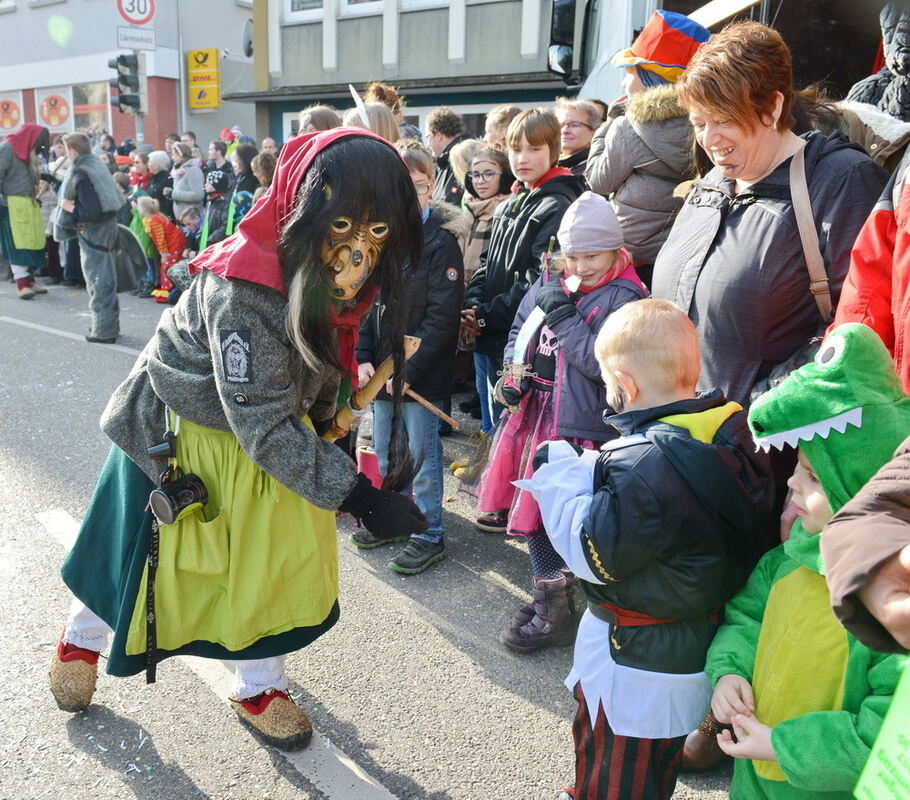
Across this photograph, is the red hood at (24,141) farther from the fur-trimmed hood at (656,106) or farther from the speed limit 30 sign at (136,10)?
the fur-trimmed hood at (656,106)

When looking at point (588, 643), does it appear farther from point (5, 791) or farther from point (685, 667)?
point (5, 791)

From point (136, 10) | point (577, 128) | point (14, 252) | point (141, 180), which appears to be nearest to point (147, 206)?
point (14, 252)

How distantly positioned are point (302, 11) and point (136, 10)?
3.90 meters

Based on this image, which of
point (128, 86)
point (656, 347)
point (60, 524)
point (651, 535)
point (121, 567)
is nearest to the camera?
point (651, 535)

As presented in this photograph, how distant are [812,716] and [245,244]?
Result: 154 cm

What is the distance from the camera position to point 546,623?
2.96 m

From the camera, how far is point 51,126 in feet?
74.3

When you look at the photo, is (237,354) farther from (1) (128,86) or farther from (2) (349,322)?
(1) (128,86)

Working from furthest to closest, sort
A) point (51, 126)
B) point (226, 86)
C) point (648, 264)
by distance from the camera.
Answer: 1. point (51, 126)
2. point (226, 86)
3. point (648, 264)

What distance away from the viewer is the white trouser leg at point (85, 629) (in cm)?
246

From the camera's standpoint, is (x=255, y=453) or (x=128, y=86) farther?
(x=128, y=86)

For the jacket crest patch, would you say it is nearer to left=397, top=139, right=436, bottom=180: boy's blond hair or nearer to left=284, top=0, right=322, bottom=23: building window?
left=397, top=139, right=436, bottom=180: boy's blond hair

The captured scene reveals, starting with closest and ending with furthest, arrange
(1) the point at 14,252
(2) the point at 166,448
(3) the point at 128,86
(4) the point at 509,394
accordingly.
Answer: (2) the point at 166,448 → (4) the point at 509,394 → (1) the point at 14,252 → (3) the point at 128,86

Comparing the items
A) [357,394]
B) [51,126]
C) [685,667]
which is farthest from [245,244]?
[51,126]
